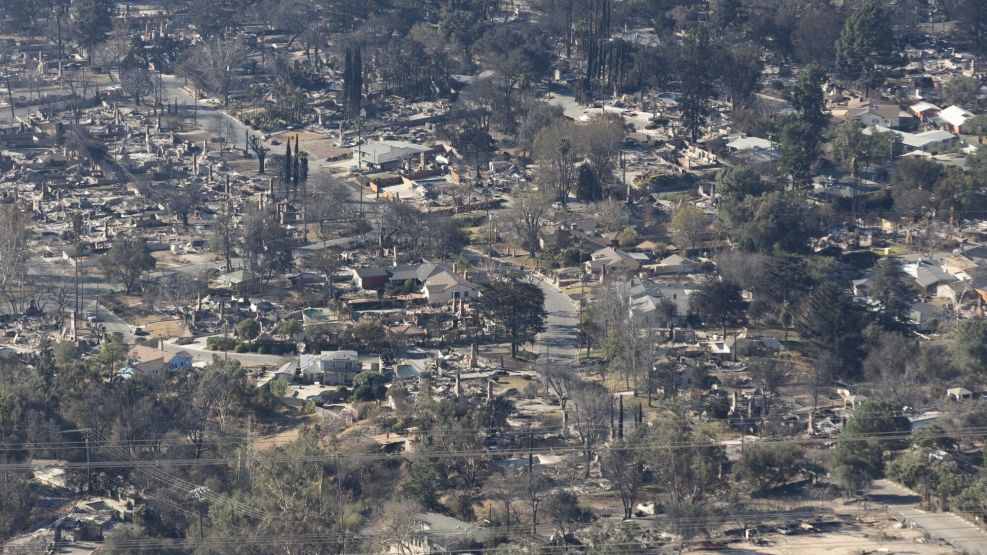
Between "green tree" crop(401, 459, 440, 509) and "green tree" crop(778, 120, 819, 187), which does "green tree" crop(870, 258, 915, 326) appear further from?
"green tree" crop(401, 459, 440, 509)

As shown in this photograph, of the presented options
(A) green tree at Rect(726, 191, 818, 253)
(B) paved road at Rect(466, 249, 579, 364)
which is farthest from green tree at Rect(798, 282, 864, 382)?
(A) green tree at Rect(726, 191, 818, 253)

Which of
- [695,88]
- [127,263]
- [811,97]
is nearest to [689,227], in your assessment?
[811,97]

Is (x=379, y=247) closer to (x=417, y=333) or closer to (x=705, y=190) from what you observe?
(x=417, y=333)

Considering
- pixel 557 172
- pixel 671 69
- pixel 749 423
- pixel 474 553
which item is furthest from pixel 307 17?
pixel 474 553

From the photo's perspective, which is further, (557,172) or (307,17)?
(307,17)

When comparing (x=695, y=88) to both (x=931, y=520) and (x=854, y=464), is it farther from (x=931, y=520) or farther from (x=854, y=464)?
(x=931, y=520)

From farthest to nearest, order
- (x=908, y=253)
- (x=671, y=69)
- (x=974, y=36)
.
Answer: (x=974, y=36) → (x=671, y=69) → (x=908, y=253)
